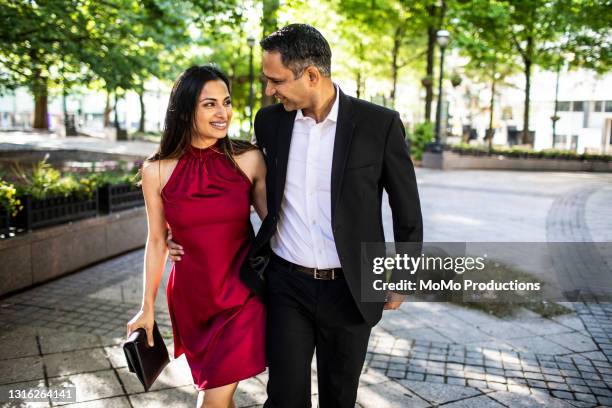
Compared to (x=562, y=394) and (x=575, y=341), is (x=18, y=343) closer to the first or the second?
(x=562, y=394)

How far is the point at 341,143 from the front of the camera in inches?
100

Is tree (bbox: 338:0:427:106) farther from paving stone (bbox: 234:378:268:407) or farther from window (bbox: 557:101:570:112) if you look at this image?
paving stone (bbox: 234:378:268:407)

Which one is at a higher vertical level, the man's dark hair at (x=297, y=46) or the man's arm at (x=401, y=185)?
the man's dark hair at (x=297, y=46)

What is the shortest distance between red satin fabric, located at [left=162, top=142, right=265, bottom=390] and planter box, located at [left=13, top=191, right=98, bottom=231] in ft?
15.0

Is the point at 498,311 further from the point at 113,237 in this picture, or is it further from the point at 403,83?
the point at 403,83

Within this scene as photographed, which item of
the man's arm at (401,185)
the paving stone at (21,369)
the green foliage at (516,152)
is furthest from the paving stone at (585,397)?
the green foliage at (516,152)

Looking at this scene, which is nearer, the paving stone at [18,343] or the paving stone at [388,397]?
the paving stone at [388,397]

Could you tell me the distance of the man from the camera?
253cm

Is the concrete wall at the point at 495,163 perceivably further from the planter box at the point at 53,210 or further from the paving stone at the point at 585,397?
the paving stone at the point at 585,397

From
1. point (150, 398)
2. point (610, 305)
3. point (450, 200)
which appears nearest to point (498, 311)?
point (610, 305)

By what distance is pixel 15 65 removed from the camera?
10.5 meters

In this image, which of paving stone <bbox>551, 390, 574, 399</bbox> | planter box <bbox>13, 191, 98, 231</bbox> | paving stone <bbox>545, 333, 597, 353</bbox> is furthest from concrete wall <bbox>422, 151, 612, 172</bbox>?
paving stone <bbox>551, 390, 574, 399</bbox>

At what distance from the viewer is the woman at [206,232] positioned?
2.69 metres

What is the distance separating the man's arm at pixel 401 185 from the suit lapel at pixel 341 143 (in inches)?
7.7
